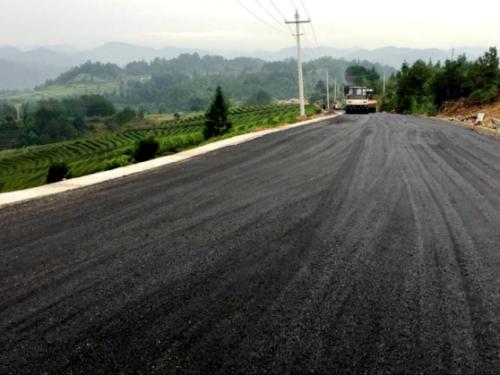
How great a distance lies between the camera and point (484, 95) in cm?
2814

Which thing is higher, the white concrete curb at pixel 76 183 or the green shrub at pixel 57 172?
the white concrete curb at pixel 76 183

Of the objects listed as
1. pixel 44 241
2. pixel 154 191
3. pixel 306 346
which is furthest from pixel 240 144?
pixel 306 346

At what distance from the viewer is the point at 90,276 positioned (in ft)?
14.3

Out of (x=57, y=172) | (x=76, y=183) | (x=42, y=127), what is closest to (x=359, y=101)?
(x=57, y=172)

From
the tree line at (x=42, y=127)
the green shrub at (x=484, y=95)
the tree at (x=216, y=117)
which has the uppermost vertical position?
the green shrub at (x=484, y=95)

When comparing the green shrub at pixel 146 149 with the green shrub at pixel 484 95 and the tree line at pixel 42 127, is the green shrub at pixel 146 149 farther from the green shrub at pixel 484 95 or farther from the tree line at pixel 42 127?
the tree line at pixel 42 127

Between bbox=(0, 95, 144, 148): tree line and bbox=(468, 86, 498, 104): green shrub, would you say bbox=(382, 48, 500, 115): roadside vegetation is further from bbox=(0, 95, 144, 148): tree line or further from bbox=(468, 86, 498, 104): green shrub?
bbox=(0, 95, 144, 148): tree line

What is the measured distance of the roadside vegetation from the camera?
92.7 ft

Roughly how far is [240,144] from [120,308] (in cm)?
1339

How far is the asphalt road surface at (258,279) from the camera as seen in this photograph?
9.76 feet

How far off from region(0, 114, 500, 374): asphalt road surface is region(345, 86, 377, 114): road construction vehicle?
34342 mm

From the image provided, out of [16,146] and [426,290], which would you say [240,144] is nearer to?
[426,290]

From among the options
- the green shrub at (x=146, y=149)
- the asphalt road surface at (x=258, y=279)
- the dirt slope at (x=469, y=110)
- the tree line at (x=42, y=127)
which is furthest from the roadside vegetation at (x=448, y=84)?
the tree line at (x=42, y=127)

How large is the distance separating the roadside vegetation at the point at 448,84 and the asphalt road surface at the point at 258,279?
2484 centimetres
